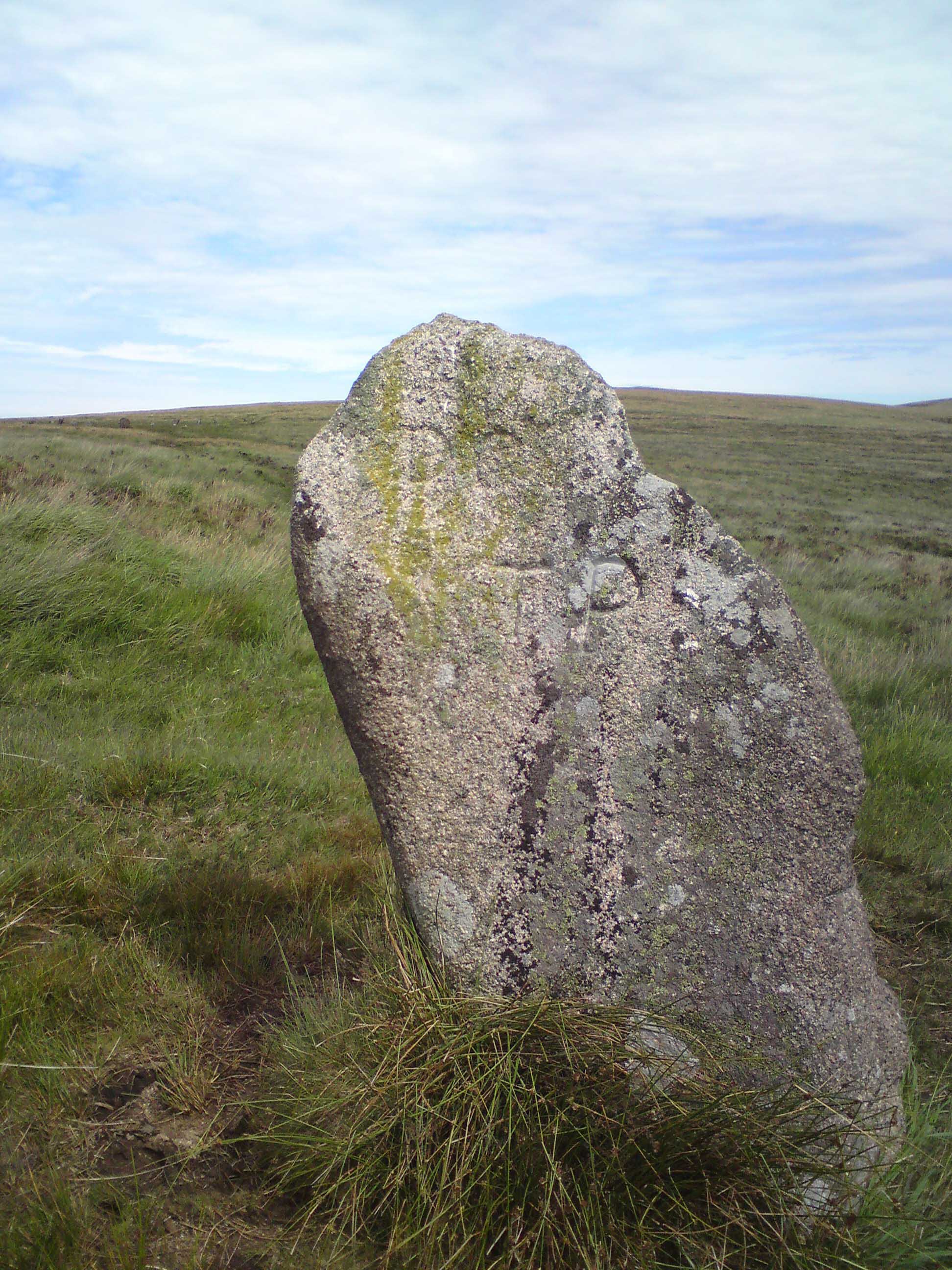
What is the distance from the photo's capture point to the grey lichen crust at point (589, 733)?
216 centimetres

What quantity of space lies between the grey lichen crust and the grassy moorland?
0.29 meters

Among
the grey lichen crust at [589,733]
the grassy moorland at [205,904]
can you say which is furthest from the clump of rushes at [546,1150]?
the grey lichen crust at [589,733]

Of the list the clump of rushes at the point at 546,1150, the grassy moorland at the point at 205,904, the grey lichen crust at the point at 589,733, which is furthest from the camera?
the grey lichen crust at the point at 589,733

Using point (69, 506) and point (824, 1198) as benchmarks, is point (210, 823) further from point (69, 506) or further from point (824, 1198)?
point (69, 506)

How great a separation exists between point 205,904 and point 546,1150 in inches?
63.2

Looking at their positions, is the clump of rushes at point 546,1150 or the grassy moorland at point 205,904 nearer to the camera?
the clump of rushes at point 546,1150

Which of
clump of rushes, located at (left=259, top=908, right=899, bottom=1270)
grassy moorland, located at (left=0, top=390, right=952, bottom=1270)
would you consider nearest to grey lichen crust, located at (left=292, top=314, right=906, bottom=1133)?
clump of rushes, located at (left=259, top=908, right=899, bottom=1270)

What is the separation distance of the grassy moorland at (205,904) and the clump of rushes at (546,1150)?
0.02 m

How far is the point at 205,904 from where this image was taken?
2938 millimetres

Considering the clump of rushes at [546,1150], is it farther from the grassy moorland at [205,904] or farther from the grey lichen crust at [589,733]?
the grey lichen crust at [589,733]

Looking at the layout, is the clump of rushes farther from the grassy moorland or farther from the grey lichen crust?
the grey lichen crust

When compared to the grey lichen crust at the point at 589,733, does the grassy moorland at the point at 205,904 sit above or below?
below

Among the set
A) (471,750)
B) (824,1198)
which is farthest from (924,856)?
(471,750)

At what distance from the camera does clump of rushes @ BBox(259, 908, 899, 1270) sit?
5.65 feet
